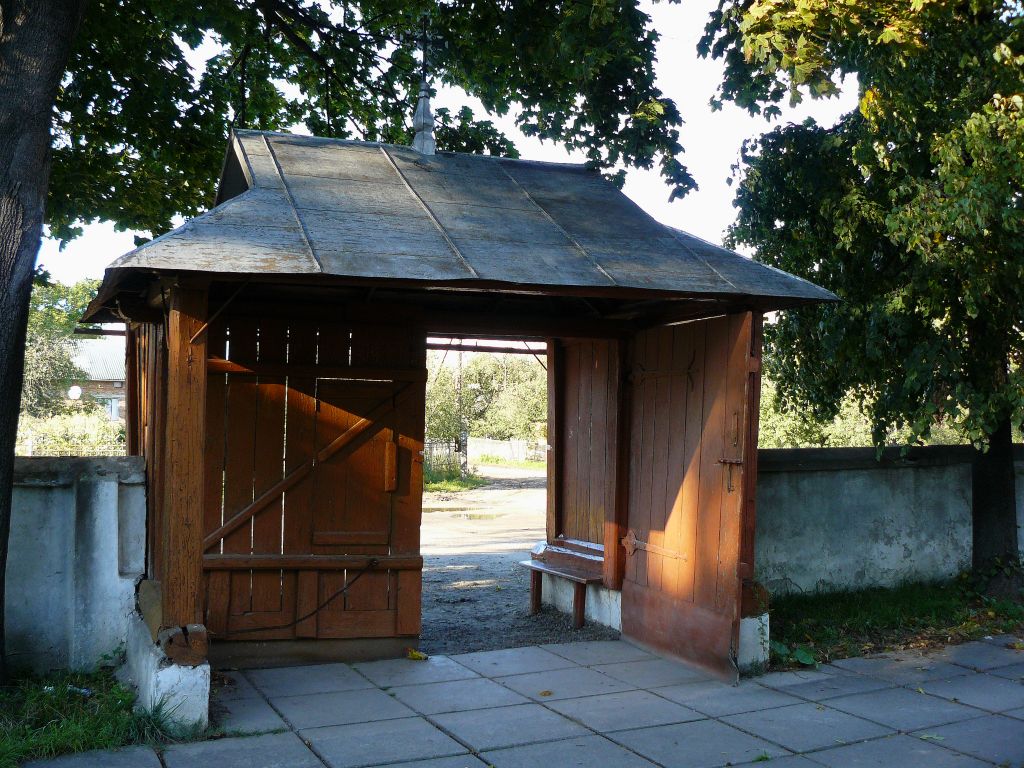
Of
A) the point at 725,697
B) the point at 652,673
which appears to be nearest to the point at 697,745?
the point at 725,697

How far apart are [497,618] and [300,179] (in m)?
4.56

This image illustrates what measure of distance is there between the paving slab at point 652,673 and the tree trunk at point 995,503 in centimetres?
405

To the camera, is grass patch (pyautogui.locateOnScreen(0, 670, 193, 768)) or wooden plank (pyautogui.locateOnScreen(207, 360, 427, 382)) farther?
wooden plank (pyautogui.locateOnScreen(207, 360, 427, 382))

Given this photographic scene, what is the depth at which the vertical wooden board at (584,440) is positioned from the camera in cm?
873

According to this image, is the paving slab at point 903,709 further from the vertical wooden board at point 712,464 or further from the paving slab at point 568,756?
the paving slab at point 568,756

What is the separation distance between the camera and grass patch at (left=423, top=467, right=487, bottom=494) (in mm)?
25828

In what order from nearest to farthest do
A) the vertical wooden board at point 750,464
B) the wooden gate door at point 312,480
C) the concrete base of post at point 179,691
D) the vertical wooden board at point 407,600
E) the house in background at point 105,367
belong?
the concrete base of post at point 179,691 → the vertical wooden board at point 750,464 → the wooden gate door at point 312,480 → the vertical wooden board at point 407,600 → the house in background at point 105,367

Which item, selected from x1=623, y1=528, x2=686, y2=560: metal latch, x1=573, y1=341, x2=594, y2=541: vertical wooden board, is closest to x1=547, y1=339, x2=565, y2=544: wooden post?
x1=573, y1=341, x2=594, y2=541: vertical wooden board

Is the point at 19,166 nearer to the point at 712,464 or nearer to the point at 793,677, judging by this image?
the point at 712,464

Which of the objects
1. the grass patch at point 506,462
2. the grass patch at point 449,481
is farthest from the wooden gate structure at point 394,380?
the grass patch at point 506,462

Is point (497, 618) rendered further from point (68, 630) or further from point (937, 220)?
point (937, 220)

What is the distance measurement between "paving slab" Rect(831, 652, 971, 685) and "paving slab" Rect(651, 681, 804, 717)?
96 cm

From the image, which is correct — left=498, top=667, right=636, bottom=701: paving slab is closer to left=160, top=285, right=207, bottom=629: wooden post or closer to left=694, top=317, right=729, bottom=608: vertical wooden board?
left=694, top=317, right=729, bottom=608: vertical wooden board

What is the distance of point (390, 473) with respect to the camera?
7.21m
